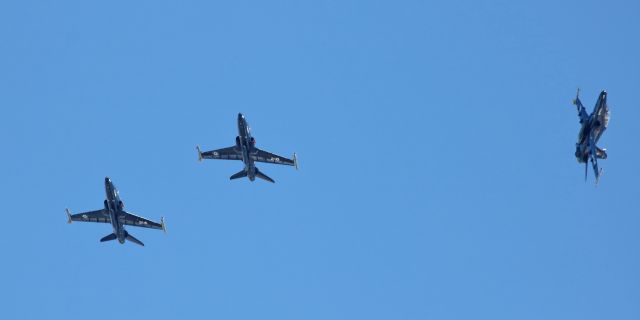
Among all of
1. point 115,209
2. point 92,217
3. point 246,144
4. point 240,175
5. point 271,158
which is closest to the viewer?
point 115,209

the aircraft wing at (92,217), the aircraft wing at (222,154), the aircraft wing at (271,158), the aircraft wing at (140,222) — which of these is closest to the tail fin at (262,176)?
the aircraft wing at (271,158)

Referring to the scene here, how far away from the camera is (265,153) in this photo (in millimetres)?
Answer: 174250

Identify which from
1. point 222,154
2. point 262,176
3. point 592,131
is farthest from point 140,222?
point 592,131

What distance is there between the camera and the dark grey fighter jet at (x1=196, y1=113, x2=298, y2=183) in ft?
538

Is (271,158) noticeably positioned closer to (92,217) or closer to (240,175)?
(240,175)

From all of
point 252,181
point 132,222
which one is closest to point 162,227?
point 132,222

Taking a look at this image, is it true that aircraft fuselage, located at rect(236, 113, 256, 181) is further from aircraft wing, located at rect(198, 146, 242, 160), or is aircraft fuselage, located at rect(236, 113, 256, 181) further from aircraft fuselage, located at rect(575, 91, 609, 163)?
aircraft fuselage, located at rect(575, 91, 609, 163)

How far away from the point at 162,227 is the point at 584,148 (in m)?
Result: 63.6

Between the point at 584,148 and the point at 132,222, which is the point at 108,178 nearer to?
the point at 132,222

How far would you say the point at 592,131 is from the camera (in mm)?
Answer: 140750

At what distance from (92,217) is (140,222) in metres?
6.92

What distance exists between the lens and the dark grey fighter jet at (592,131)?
139 meters

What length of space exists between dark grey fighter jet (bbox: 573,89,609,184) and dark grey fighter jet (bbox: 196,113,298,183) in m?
45.8

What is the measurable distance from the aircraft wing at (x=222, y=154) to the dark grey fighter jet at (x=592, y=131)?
52.8 meters
